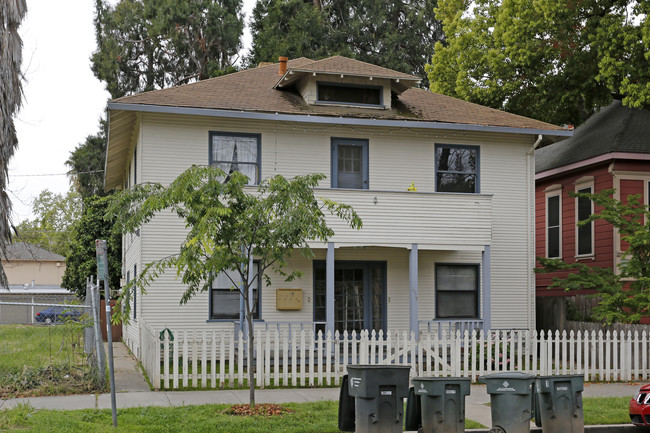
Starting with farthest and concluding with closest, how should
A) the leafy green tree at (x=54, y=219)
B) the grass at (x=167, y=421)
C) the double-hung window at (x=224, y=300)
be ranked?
the leafy green tree at (x=54, y=219)
the double-hung window at (x=224, y=300)
the grass at (x=167, y=421)

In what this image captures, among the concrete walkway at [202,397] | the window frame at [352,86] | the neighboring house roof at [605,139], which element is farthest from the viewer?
the neighboring house roof at [605,139]

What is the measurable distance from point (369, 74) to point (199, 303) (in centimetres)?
737

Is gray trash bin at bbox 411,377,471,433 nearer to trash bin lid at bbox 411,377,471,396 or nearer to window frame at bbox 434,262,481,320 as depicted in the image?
trash bin lid at bbox 411,377,471,396

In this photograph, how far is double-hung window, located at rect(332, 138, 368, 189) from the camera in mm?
20719

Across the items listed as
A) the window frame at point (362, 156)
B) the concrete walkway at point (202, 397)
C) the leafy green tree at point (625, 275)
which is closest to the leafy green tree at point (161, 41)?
the window frame at point (362, 156)

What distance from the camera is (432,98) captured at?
2356 cm

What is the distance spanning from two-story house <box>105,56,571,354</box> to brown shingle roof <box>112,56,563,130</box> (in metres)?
0.06

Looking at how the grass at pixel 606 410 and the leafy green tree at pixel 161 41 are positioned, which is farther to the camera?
the leafy green tree at pixel 161 41

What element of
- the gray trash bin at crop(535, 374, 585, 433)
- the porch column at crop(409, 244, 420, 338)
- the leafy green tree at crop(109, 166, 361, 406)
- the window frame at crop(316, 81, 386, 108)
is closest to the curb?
the gray trash bin at crop(535, 374, 585, 433)

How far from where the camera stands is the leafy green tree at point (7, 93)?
11188 millimetres

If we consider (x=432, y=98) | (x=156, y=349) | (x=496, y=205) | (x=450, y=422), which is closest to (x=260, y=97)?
(x=432, y=98)

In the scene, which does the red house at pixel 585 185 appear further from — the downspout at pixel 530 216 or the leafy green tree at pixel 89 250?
the leafy green tree at pixel 89 250

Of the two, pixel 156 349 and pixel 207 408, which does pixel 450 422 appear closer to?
pixel 207 408

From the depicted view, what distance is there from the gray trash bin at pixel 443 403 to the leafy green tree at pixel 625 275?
9.10 metres
